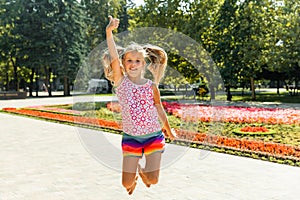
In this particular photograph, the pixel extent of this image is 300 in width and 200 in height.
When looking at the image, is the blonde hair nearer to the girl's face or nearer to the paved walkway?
the girl's face

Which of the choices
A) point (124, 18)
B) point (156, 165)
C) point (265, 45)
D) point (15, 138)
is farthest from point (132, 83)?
point (124, 18)

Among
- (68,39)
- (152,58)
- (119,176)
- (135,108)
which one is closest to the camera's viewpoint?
(135,108)

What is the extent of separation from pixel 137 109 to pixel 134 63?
46 cm

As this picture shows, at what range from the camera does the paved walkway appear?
5.44m

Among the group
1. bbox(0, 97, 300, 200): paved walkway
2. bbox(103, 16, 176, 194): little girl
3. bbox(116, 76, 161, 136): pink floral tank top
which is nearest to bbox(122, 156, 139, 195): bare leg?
bbox(103, 16, 176, 194): little girl

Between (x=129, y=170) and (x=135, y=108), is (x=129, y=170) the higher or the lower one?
the lower one

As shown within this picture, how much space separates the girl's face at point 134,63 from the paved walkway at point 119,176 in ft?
5.73

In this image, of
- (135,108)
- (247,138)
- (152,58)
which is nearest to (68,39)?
(247,138)

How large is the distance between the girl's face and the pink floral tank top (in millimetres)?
104

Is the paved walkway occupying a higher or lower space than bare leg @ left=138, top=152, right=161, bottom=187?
lower

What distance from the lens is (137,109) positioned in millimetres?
3740

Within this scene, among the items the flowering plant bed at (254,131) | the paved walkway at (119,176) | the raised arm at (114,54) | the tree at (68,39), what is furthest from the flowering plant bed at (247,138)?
the tree at (68,39)

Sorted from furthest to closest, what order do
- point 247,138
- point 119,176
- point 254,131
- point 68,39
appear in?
point 68,39 → point 254,131 → point 247,138 → point 119,176

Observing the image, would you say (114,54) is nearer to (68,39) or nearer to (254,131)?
(254,131)
